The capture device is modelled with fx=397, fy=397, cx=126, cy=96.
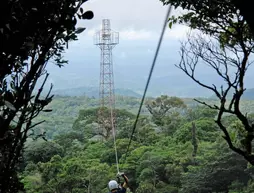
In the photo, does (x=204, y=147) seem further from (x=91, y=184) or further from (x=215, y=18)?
(x=215, y=18)

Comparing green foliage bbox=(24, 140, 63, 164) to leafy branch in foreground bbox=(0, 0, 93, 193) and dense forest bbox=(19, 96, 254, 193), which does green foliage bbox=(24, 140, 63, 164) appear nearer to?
dense forest bbox=(19, 96, 254, 193)

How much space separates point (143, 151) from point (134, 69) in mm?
132006

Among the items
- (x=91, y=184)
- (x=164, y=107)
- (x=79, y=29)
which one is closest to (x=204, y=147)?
(x=91, y=184)

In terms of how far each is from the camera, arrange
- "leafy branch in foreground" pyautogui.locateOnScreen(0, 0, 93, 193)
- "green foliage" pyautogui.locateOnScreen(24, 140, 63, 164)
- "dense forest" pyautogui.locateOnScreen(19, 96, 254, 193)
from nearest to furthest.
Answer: "leafy branch in foreground" pyautogui.locateOnScreen(0, 0, 93, 193) → "dense forest" pyautogui.locateOnScreen(19, 96, 254, 193) → "green foliage" pyautogui.locateOnScreen(24, 140, 63, 164)

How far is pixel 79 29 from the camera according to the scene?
1316 millimetres

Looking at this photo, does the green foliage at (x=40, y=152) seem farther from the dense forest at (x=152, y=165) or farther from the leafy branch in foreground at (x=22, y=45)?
the leafy branch in foreground at (x=22, y=45)

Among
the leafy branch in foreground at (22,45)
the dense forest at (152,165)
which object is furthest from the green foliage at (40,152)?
the leafy branch in foreground at (22,45)

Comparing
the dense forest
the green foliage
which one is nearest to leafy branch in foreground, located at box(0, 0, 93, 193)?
the dense forest

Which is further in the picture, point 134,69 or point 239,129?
point 134,69

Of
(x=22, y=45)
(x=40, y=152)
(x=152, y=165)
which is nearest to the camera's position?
(x=22, y=45)

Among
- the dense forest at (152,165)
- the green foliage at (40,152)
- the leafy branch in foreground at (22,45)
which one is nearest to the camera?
the leafy branch in foreground at (22,45)

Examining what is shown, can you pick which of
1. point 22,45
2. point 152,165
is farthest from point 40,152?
point 22,45

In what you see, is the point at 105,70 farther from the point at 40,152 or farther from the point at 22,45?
the point at 22,45

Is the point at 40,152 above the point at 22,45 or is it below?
below
